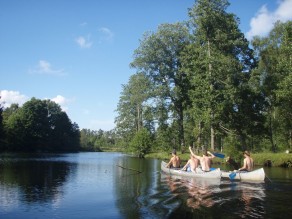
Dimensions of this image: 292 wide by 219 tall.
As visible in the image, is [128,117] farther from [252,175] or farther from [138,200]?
[138,200]

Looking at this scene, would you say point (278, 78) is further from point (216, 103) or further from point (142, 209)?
point (142, 209)

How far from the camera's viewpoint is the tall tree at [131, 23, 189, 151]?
54.1 meters

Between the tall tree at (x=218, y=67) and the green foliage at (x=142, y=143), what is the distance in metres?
21.6

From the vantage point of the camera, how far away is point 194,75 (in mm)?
47000

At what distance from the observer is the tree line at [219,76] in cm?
4250

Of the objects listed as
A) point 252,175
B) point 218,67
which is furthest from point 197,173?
point 218,67

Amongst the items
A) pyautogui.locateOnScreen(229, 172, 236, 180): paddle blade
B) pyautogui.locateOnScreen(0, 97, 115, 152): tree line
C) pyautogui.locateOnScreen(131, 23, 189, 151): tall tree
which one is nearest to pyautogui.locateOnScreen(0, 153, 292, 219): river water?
pyautogui.locateOnScreen(229, 172, 236, 180): paddle blade

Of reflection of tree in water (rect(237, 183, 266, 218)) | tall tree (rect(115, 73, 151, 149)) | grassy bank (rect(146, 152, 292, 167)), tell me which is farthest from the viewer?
tall tree (rect(115, 73, 151, 149))

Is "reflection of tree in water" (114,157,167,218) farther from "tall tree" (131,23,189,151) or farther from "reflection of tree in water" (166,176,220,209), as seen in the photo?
"tall tree" (131,23,189,151)

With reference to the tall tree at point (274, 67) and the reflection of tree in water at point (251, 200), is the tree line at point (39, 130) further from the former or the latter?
the reflection of tree in water at point (251, 200)

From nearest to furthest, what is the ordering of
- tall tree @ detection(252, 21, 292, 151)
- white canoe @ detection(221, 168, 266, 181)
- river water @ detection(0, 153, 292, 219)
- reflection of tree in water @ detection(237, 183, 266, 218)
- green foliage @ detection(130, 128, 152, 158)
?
1. reflection of tree in water @ detection(237, 183, 266, 218)
2. river water @ detection(0, 153, 292, 219)
3. white canoe @ detection(221, 168, 266, 181)
4. tall tree @ detection(252, 21, 292, 151)
5. green foliage @ detection(130, 128, 152, 158)

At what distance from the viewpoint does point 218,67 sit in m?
42.0

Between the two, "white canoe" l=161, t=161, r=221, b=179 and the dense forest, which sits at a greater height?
the dense forest

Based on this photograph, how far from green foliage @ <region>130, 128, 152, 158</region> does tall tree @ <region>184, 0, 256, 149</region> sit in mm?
21620
